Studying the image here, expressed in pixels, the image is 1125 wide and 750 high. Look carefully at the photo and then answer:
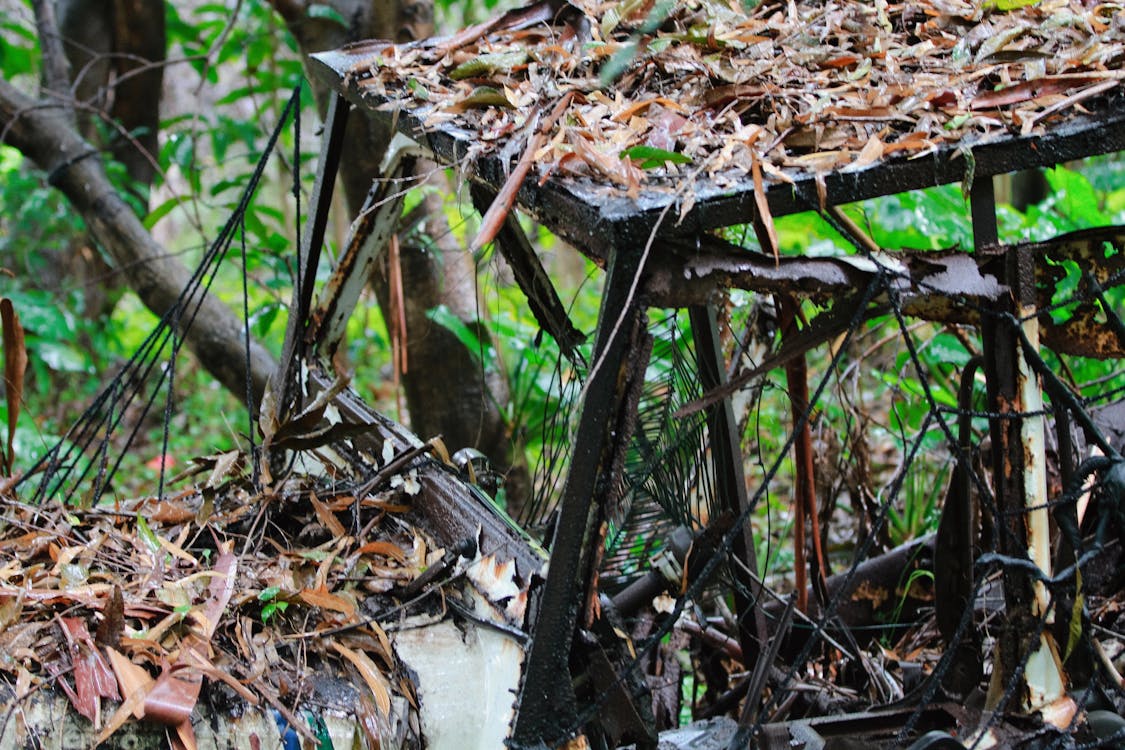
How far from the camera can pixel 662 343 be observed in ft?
9.36

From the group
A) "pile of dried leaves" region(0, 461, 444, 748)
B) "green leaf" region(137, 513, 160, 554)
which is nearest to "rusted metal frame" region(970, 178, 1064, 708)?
"pile of dried leaves" region(0, 461, 444, 748)

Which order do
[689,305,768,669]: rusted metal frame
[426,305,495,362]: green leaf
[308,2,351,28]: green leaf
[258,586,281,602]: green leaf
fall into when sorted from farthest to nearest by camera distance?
[426,305,495,362]: green leaf < [308,2,351,28]: green leaf < [689,305,768,669]: rusted metal frame < [258,586,281,602]: green leaf

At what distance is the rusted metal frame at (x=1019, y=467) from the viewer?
5.74 feet

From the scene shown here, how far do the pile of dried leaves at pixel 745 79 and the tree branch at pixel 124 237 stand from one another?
2228 mm

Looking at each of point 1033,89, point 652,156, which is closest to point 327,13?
point 652,156

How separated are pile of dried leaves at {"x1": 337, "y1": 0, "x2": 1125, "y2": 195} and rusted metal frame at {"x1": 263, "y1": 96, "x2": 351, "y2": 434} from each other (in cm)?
28

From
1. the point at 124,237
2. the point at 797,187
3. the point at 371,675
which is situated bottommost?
the point at 371,675

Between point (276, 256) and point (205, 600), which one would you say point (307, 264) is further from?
point (276, 256)

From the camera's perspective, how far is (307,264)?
2.80 meters

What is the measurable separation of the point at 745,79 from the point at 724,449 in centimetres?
96

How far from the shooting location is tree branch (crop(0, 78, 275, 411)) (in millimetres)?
4495

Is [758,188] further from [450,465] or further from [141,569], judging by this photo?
[141,569]

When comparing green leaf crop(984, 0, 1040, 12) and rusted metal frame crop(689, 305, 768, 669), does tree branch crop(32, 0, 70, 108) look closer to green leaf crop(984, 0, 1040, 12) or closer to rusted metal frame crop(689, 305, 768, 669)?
rusted metal frame crop(689, 305, 768, 669)

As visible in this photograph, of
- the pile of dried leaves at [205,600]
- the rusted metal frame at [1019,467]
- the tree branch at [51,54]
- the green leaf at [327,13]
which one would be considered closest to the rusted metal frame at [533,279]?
the pile of dried leaves at [205,600]
